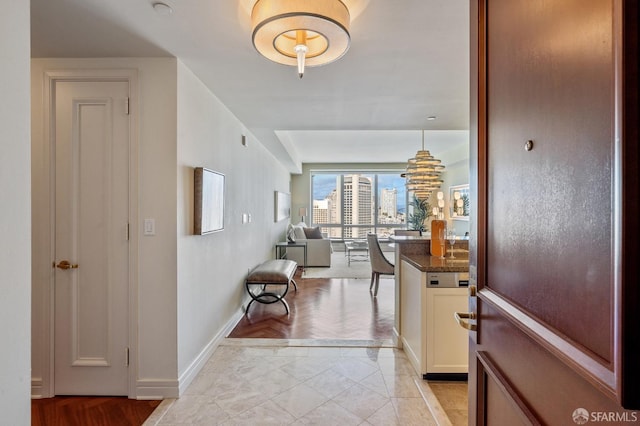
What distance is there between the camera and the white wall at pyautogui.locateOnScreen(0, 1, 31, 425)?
3.52 feet

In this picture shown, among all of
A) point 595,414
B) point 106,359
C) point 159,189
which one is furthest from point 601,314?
point 106,359

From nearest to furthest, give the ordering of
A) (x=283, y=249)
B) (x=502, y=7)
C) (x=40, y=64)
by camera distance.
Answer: (x=502, y=7) < (x=40, y=64) < (x=283, y=249)

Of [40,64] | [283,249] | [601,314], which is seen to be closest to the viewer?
[601,314]

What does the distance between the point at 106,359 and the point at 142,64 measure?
213 centimetres

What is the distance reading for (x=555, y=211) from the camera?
25.7 inches

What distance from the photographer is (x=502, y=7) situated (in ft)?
2.88

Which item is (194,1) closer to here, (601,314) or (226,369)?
(601,314)

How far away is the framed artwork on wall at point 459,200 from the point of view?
752 centimetres

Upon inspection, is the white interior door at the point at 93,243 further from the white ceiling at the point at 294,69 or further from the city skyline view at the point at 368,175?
the city skyline view at the point at 368,175

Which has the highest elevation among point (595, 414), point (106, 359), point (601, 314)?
point (601, 314)

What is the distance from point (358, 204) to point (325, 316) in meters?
6.72

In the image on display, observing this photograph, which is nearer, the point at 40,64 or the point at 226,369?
the point at 40,64

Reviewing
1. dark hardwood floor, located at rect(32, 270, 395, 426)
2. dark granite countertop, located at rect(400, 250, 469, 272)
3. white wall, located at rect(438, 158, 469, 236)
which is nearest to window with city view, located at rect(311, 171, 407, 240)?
white wall, located at rect(438, 158, 469, 236)

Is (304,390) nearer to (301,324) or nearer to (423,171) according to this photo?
(301,324)
